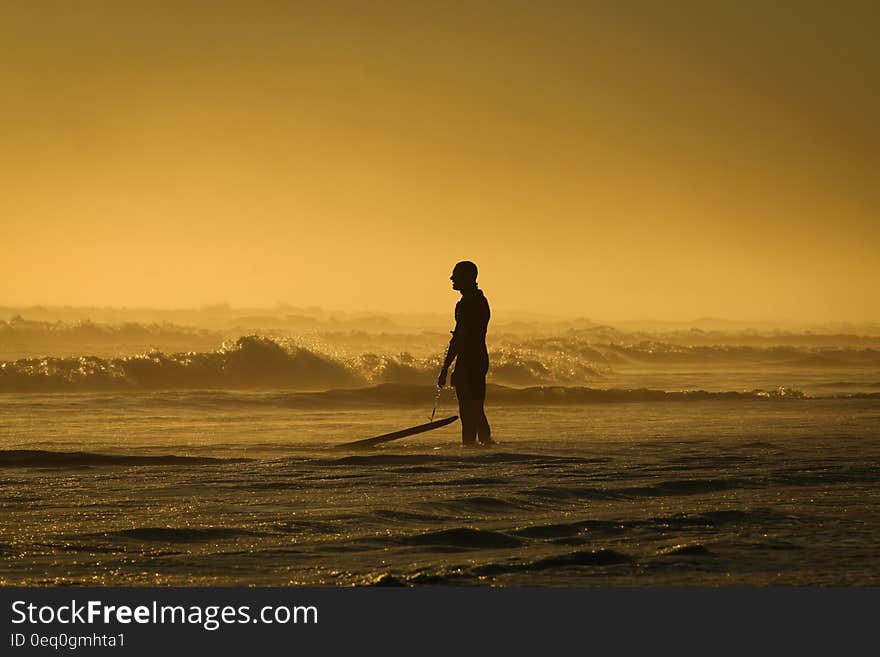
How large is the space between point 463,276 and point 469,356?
0.96 meters

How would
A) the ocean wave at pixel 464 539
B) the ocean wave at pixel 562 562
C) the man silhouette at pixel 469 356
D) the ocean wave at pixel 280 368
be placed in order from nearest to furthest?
1. the ocean wave at pixel 562 562
2. the ocean wave at pixel 464 539
3. the man silhouette at pixel 469 356
4. the ocean wave at pixel 280 368

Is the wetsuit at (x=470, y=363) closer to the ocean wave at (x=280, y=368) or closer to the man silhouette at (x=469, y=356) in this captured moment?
the man silhouette at (x=469, y=356)

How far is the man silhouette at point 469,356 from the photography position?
15109mm

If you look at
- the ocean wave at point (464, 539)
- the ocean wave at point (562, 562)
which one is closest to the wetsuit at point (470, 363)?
the ocean wave at point (464, 539)

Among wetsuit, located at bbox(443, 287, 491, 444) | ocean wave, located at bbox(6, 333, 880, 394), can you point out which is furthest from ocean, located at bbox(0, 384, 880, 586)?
ocean wave, located at bbox(6, 333, 880, 394)

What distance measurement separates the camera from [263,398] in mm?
25641

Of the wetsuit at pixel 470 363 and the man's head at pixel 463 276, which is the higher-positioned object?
the man's head at pixel 463 276

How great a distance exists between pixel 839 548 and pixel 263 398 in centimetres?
1881

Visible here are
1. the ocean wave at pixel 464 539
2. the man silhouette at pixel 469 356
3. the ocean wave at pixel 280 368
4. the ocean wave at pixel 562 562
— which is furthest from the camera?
the ocean wave at pixel 280 368

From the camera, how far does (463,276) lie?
15125 millimetres

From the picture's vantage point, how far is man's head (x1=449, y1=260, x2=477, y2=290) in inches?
595

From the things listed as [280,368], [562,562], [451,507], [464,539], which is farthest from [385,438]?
[280,368]

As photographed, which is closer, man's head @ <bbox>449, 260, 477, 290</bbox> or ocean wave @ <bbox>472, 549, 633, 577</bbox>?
ocean wave @ <bbox>472, 549, 633, 577</bbox>

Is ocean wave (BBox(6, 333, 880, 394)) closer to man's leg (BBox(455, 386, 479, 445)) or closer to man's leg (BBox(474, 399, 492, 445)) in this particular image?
man's leg (BBox(474, 399, 492, 445))
